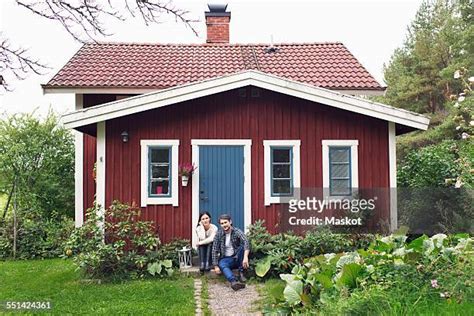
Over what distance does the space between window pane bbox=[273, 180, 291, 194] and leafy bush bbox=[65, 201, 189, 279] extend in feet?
6.70

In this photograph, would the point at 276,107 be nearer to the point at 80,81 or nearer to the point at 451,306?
the point at 80,81

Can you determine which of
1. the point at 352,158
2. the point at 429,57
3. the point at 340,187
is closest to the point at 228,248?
the point at 340,187

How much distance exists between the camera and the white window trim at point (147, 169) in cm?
870

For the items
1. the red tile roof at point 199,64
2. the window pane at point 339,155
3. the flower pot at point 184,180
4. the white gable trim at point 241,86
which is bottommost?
the flower pot at point 184,180

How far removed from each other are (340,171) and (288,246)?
2183 millimetres

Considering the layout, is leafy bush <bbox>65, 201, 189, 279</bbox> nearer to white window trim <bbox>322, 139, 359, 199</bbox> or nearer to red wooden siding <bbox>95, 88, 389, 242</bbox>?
red wooden siding <bbox>95, 88, 389, 242</bbox>

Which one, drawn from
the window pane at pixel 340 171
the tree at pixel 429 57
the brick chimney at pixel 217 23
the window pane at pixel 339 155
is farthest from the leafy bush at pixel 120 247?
the tree at pixel 429 57

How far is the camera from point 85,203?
10773 millimetres

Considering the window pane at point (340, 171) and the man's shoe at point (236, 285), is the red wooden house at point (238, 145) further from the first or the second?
the man's shoe at point (236, 285)

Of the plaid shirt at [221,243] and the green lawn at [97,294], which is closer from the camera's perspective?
the green lawn at [97,294]

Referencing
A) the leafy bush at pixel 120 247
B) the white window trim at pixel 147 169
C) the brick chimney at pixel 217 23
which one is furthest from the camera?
the brick chimney at pixel 217 23

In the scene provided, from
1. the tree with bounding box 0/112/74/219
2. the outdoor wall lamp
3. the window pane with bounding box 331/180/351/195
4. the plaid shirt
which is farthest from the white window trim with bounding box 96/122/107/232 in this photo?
the window pane with bounding box 331/180/351/195

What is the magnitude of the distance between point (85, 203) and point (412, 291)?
27.6 ft

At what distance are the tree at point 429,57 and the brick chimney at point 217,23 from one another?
13149 millimetres
